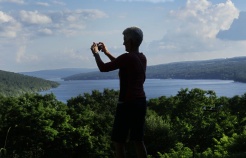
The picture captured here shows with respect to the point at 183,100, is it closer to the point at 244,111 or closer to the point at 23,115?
the point at 244,111

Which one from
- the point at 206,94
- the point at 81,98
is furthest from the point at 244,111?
the point at 81,98

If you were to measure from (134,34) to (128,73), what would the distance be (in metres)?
0.49

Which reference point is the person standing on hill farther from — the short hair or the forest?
the forest

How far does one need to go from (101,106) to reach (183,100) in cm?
1409

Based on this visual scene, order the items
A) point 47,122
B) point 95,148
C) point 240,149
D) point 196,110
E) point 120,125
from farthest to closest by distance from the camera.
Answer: point 196,110, point 95,148, point 47,122, point 240,149, point 120,125

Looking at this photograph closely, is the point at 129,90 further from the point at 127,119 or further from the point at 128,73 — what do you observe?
the point at 127,119

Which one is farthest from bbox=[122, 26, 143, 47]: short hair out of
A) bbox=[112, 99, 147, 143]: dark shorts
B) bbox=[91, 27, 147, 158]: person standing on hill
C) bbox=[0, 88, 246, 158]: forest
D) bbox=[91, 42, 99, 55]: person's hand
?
bbox=[0, 88, 246, 158]: forest

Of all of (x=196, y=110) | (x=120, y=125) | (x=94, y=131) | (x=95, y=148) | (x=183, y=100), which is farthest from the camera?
(x=183, y=100)

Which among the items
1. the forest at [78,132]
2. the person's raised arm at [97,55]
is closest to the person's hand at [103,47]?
the person's raised arm at [97,55]

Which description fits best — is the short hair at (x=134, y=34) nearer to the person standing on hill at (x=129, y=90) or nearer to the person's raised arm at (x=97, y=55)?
the person standing on hill at (x=129, y=90)

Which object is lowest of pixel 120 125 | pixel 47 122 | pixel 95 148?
pixel 95 148

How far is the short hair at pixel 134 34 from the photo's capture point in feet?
15.1

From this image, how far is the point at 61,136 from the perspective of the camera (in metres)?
34.0

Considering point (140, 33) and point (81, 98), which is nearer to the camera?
point (140, 33)
